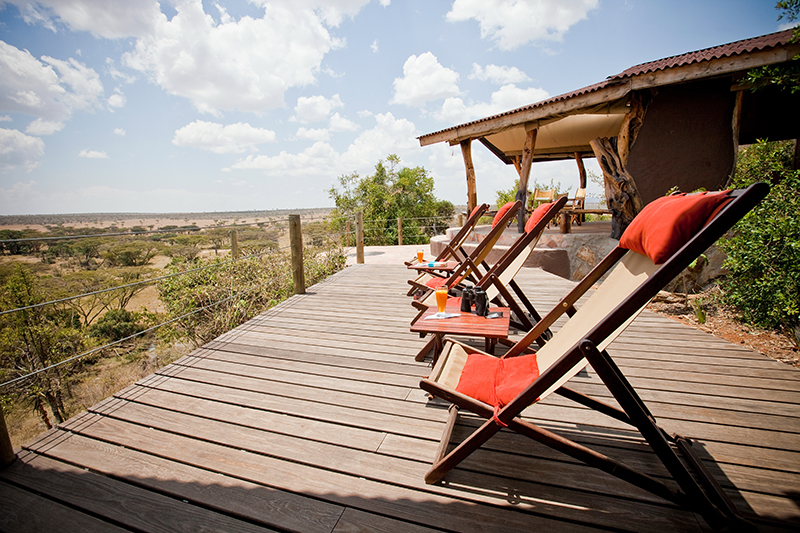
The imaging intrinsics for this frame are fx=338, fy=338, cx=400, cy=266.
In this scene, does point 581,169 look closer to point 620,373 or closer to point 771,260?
point 771,260

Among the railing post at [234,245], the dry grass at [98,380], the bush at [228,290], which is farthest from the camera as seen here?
the dry grass at [98,380]

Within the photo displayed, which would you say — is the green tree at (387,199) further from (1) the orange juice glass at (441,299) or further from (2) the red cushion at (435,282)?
(1) the orange juice glass at (441,299)

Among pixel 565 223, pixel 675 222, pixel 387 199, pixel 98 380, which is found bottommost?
pixel 98 380

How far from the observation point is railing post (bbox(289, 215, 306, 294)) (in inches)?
164

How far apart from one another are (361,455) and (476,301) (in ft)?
3.81

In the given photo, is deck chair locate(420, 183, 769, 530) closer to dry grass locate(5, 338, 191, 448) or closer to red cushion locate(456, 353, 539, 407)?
red cushion locate(456, 353, 539, 407)

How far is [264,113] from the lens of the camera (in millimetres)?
17844

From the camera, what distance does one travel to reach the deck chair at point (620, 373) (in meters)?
0.98

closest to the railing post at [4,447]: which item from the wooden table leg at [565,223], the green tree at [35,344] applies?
the green tree at [35,344]

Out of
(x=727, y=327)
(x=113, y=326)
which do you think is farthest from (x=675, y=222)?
(x=113, y=326)

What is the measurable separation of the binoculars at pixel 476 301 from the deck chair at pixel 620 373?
1.97 ft

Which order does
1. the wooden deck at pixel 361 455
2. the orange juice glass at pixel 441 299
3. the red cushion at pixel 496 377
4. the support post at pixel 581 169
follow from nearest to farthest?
the wooden deck at pixel 361 455, the red cushion at pixel 496 377, the orange juice glass at pixel 441 299, the support post at pixel 581 169

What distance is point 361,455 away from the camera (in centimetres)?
153

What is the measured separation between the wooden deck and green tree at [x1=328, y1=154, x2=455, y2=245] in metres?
11.6
